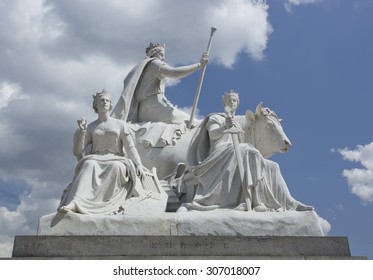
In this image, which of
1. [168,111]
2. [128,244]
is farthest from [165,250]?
[168,111]

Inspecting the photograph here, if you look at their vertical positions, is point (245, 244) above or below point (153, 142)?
below

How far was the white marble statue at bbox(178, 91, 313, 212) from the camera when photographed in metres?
7.81

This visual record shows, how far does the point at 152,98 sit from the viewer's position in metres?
10.5

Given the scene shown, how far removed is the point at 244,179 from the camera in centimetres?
780

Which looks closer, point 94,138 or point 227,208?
point 227,208

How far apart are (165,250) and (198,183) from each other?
1976mm

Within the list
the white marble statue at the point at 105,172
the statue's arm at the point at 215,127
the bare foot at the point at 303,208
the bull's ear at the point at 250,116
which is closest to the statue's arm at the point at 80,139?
the white marble statue at the point at 105,172

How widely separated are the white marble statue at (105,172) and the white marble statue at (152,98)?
1.25 meters

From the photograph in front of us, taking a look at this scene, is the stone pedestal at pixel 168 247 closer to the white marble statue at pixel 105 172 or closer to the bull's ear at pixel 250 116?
the white marble statue at pixel 105 172

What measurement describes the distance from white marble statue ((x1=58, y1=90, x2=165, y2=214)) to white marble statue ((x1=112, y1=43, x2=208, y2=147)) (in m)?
1.25

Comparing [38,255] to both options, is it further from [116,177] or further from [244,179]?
[244,179]

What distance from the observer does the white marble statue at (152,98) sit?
10.0 meters
